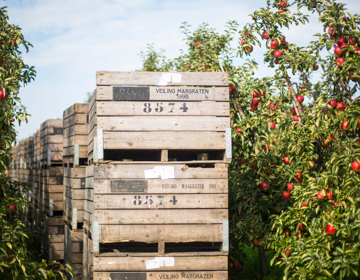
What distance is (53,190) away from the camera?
8211 mm

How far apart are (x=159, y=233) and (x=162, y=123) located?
115cm

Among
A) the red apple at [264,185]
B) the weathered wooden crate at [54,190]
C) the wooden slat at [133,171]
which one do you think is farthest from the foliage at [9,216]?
the red apple at [264,185]

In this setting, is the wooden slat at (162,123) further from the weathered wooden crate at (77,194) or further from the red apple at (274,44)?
the red apple at (274,44)

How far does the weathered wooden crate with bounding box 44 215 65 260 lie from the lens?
7984 mm

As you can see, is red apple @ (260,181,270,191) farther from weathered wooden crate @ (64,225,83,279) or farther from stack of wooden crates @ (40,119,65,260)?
stack of wooden crates @ (40,119,65,260)

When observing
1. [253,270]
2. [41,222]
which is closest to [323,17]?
[253,270]

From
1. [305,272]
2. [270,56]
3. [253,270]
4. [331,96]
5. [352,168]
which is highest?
[270,56]

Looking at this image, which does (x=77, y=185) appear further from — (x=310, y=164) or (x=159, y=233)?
(x=310, y=164)

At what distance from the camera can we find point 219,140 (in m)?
4.59

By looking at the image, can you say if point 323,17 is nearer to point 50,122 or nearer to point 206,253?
point 206,253

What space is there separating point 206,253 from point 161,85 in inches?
73.0

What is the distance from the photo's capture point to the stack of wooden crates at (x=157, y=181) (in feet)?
14.6

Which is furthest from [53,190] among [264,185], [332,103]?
[332,103]

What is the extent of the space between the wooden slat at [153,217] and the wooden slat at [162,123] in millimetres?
866
